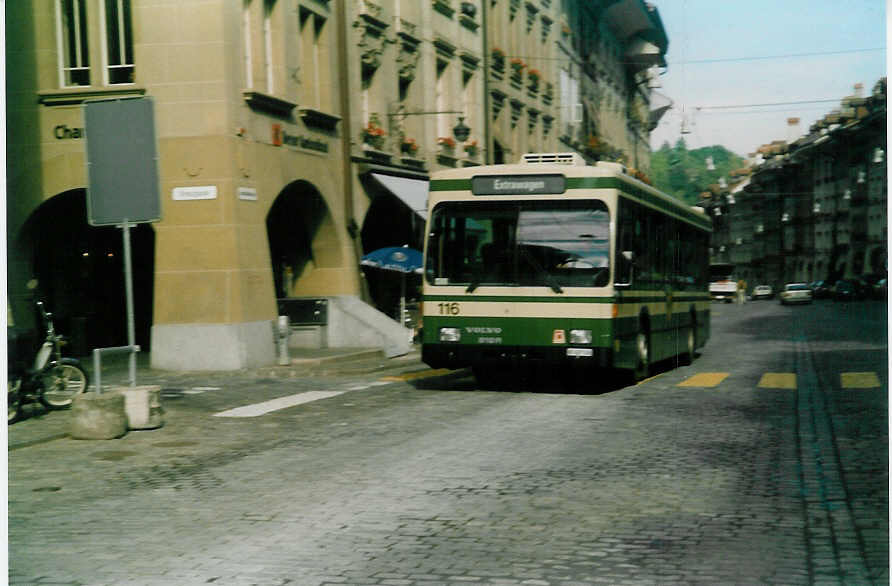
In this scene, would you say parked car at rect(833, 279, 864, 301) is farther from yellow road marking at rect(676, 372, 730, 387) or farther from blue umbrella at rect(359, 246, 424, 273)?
yellow road marking at rect(676, 372, 730, 387)

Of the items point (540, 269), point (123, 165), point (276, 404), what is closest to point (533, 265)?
point (540, 269)

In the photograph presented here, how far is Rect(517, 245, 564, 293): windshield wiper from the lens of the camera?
14.5 meters

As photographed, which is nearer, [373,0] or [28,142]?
Answer: [28,142]

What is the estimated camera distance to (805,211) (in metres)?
74.3

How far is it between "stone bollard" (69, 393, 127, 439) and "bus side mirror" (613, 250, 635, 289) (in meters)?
6.35

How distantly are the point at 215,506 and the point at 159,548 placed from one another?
1228 mm

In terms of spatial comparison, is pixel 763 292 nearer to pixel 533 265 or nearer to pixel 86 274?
pixel 86 274

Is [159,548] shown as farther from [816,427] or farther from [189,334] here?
[189,334]

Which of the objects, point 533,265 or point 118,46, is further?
point 118,46

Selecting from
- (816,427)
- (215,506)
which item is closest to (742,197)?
(816,427)

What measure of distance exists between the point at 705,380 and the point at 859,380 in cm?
221

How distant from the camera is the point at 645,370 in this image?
1711 cm

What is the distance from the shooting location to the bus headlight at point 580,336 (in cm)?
1441

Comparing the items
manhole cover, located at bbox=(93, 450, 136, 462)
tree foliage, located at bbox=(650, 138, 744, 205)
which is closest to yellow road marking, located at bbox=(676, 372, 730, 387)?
tree foliage, located at bbox=(650, 138, 744, 205)
